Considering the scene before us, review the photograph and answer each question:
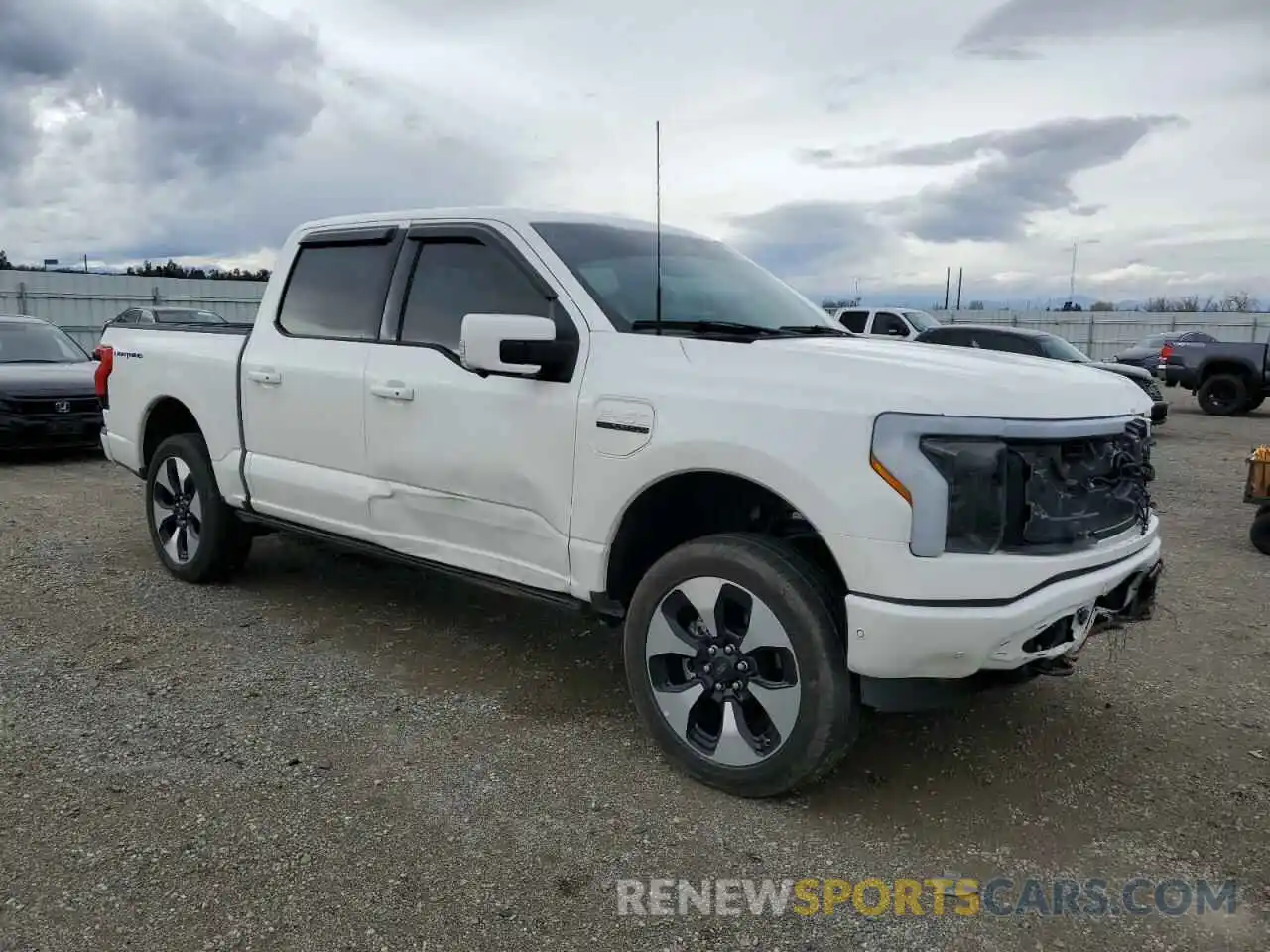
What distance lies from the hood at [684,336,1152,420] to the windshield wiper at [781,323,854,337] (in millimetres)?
445

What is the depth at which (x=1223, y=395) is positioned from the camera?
17797 mm

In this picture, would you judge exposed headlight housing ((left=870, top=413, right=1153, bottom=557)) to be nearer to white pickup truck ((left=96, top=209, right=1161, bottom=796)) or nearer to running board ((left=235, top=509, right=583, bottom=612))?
white pickup truck ((left=96, top=209, right=1161, bottom=796))

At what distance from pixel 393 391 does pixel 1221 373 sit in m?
17.3

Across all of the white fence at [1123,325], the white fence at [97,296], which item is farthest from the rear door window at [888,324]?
the white fence at [1123,325]

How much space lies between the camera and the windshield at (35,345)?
36.6 feet

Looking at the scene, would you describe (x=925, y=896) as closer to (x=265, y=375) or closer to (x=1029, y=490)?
(x=1029, y=490)

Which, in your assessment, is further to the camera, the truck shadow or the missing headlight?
the truck shadow

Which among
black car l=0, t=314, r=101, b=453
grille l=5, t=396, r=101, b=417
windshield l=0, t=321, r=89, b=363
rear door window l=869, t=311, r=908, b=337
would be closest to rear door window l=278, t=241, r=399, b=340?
black car l=0, t=314, r=101, b=453

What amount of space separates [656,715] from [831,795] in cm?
64

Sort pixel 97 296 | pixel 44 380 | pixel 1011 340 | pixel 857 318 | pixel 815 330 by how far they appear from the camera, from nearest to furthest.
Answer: pixel 815 330
pixel 44 380
pixel 1011 340
pixel 857 318
pixel 97 296

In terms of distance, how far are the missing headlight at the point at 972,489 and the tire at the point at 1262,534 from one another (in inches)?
205

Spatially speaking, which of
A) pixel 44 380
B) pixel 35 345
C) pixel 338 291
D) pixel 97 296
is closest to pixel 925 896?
pixel 338 291

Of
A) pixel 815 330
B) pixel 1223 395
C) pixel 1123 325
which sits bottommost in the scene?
pixel 1223 395

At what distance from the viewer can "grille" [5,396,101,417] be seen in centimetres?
1016
